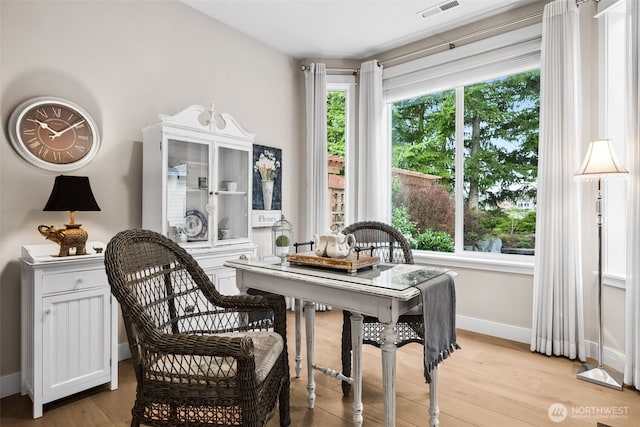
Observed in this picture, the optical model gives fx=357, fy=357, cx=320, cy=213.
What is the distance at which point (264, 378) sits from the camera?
141 cm

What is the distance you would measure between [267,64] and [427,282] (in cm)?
327

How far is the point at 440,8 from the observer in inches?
127

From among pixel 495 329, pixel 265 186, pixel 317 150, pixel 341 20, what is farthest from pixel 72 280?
pixel 495 329

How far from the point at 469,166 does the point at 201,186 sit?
2603 millimetres

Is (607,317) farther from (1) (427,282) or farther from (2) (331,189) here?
(2) (331,189)

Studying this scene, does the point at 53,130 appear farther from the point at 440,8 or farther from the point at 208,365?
the point at 440,8

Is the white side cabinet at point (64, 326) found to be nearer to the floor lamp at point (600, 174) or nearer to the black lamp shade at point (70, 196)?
the black lamp shade at point (70, 196)

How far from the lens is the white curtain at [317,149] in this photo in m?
4.13

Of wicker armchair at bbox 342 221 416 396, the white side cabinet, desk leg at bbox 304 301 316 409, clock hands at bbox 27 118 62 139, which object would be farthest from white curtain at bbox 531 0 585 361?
clock hands at bbox 27 118 62 139

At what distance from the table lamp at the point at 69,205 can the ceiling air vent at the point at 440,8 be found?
3122 mm

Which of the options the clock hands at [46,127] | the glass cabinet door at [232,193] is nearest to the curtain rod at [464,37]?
the glass cabinet door at [232,193]

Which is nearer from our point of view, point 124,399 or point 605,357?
point 124,399

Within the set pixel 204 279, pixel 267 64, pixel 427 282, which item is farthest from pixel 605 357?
pixel 267 64

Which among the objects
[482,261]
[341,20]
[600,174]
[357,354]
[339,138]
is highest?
[341,20]
